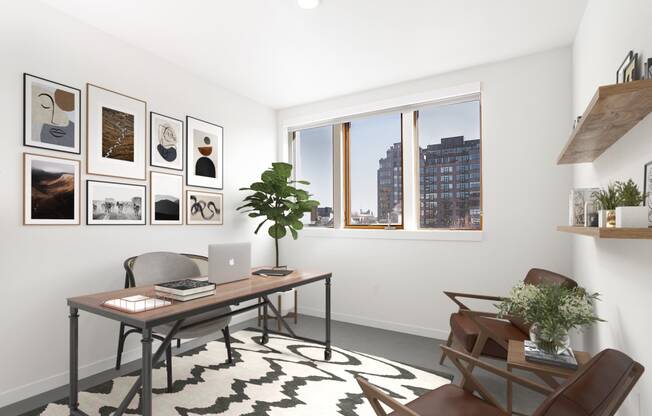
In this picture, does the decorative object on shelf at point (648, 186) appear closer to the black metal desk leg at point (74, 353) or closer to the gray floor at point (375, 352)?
the gray floor at point (375, 352)

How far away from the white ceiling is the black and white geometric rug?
2.83 meters

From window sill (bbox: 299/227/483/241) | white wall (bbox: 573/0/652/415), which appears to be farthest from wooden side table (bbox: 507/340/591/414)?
window sill (bbox: 299/227/483/241)

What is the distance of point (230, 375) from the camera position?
2.80 metres

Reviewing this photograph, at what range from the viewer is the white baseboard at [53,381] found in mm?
2367

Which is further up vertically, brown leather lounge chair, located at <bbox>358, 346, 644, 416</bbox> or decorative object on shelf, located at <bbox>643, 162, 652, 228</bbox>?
decorative object on shelf, located at <bbox>643, 162, 652, 228</bbox>

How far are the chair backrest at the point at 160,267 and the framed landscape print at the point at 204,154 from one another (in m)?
0.93

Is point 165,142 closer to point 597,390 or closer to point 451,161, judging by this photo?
point 451,161

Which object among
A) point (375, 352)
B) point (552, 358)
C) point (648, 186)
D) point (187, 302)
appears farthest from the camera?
point (375, 352)

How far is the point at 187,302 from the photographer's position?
2037mm

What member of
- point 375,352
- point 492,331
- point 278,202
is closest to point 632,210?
point 492,331

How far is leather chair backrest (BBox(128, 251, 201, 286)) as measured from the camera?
9.09 feet

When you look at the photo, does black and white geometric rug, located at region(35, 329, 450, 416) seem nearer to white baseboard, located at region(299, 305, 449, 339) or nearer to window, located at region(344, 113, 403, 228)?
white baseboard, located at region(299, 305, 449, 339)

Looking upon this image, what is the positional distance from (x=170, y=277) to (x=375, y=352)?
2010mm

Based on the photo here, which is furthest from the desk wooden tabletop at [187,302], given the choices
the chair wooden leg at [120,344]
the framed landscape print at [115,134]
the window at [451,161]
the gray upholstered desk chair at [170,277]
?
the window at [451,161]
